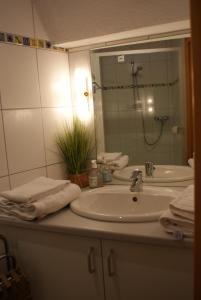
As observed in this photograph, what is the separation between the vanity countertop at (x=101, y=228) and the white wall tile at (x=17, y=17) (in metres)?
0.98

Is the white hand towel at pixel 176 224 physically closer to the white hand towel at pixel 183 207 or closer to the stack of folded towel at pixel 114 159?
the white hand towel at pixel 183 207

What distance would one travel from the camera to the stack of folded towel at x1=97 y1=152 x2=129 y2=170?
6.10 ft

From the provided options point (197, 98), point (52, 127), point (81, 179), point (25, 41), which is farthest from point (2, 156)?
point (197, 98)

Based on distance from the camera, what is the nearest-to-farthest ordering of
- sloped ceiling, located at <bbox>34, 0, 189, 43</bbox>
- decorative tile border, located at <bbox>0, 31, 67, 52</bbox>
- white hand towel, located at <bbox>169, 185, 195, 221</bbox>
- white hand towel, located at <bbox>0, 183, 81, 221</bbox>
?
white hand towel, located at <bbox>169, 185, 195, 221</bbox>, white hand towel, located at <bbox>0, 183, 81, 221</bbox>, sloped ceiling, located at <bbox>34, 0, 189, 43</bbox>, decorative tile border, located at <bbox>0, 31, 67, 52</bbox>

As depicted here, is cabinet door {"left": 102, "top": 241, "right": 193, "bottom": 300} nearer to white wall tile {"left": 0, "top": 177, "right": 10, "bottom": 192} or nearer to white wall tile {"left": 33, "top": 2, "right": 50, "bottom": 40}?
white wall tile {"left": 0, "top": 177, "right": 10, "bottom": 192}

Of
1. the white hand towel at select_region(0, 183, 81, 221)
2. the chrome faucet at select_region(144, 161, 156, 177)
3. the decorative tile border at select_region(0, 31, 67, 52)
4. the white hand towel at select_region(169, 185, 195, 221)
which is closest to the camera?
the white hand towel at select_region(169, 185, 195, 221)

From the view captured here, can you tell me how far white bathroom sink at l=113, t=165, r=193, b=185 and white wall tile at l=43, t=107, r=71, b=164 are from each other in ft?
1.48

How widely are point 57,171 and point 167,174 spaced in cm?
68

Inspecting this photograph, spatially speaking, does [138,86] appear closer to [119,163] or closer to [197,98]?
[119,163]

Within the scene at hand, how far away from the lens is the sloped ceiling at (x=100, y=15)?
146cm

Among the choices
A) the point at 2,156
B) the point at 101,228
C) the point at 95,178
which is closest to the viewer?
the point at 101,228

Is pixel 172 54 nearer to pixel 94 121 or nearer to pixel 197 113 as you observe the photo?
pixel 94 121

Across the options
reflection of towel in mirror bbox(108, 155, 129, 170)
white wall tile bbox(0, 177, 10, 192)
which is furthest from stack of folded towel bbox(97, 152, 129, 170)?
white wall tile bbox(0, 177, 10, 192)

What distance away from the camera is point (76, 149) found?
75.5 inches
